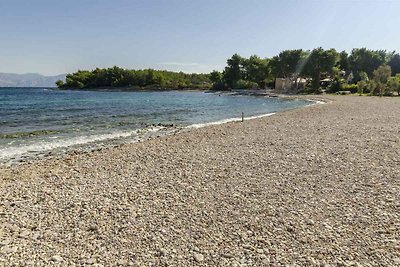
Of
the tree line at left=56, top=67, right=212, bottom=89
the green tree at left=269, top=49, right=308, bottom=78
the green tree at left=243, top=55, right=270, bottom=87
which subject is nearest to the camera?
the green tree at left=269, top=49, right=308, bottom=78

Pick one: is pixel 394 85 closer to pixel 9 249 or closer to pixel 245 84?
pixel 245 84

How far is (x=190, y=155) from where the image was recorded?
47.3ft

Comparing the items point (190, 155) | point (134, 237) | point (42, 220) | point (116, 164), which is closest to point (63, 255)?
point (134, 237)

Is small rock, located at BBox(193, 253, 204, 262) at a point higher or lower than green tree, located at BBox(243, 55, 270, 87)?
lower

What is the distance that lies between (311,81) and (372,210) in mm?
99801

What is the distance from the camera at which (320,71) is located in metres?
95.3

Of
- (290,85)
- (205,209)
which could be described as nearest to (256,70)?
(290,85)

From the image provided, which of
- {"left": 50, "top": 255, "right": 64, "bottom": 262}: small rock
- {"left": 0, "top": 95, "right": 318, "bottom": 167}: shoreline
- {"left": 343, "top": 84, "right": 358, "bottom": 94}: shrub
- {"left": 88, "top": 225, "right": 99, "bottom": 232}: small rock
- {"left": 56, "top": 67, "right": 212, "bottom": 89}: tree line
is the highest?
{"left": 56, "top": 67, "right": 212, "bottom": 89}: tree line

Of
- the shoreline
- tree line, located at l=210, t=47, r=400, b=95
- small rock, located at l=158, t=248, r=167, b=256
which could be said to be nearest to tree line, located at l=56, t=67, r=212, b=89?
tree line, located at l=210, t=47, r=400, b=95

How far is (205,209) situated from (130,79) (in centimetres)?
17265

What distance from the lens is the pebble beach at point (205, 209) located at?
5820 millimetres

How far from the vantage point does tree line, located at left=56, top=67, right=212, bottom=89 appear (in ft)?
550

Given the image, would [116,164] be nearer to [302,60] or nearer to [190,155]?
[190,155]

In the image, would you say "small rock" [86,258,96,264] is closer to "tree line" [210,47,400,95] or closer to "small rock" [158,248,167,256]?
"small rock" [158,248,167,256]
